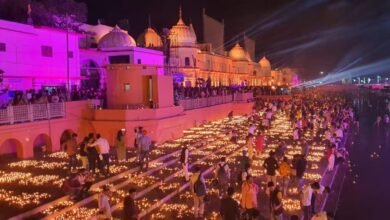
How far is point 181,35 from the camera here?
54.6 meters

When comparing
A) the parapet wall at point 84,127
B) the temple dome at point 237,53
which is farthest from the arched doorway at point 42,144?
the temple dome at point 237,53

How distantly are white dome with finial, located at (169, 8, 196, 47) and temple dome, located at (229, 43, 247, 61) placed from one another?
2307 centimetres

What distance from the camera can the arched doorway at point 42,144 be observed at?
63.6ft

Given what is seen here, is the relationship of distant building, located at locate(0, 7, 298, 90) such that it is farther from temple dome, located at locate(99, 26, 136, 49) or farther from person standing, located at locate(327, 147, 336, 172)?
person standing, located at locate(327, 147, 336, 172)

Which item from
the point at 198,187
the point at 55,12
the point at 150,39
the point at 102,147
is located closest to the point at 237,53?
the point at 150,39

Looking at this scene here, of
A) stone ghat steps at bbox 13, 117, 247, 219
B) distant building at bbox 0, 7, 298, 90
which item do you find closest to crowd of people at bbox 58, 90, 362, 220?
stone ghat steps at bbox 13, 117, 247, 219

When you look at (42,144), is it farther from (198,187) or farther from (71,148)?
(198,187)

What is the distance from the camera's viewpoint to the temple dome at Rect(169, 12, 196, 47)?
54.6m

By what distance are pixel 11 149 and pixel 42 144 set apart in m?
1.70

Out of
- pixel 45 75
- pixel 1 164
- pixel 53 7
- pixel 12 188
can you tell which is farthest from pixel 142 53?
pixel 12 188

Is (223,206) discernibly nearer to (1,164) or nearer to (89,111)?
(1,164)

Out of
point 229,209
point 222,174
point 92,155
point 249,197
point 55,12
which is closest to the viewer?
point 229,209

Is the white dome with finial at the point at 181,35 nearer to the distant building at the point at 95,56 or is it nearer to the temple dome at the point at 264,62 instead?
the distant building at the point at 95,56

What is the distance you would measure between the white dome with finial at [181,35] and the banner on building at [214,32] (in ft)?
23.7
